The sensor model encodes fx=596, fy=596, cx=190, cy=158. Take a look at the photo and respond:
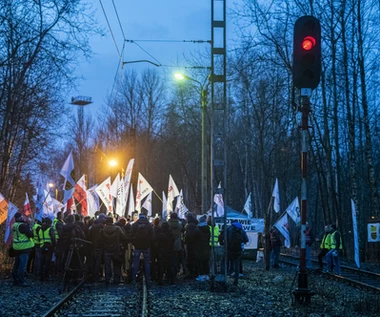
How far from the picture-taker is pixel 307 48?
1195 centimetres

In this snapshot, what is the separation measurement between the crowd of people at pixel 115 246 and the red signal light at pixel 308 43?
591cm

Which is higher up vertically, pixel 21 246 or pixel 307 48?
pixel 307 48

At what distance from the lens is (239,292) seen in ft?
50.0

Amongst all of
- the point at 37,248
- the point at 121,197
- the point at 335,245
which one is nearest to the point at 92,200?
the point at 121,197

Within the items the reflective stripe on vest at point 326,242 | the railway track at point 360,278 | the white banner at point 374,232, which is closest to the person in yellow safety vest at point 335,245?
the reflective stripe on vest at point 326,242

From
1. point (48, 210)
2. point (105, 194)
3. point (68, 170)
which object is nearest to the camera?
point (68, 170)

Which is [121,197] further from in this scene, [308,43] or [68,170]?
[308,43]

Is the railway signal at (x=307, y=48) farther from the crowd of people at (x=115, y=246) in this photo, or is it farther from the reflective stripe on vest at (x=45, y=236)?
the reflective stripe on vest at (x=45, y=236)

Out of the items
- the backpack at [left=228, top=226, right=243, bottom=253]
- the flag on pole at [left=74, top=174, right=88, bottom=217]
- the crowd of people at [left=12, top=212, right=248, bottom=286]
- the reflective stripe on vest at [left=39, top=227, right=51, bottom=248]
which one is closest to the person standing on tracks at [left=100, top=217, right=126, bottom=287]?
the crowd of people at [left=12, top=212, right=248, bottom=286]

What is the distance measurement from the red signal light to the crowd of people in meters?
5.91

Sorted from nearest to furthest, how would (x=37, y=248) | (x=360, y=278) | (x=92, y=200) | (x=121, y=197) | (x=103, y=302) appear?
(x=103, y=302)
(x=37, y=248)
(x=360, y=278)
(x=121, y=197)
(x=92, y=200)

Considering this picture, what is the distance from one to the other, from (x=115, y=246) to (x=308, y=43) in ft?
27.0

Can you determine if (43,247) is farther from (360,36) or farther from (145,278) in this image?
(360,36)

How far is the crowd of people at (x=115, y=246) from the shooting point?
1650 cm
